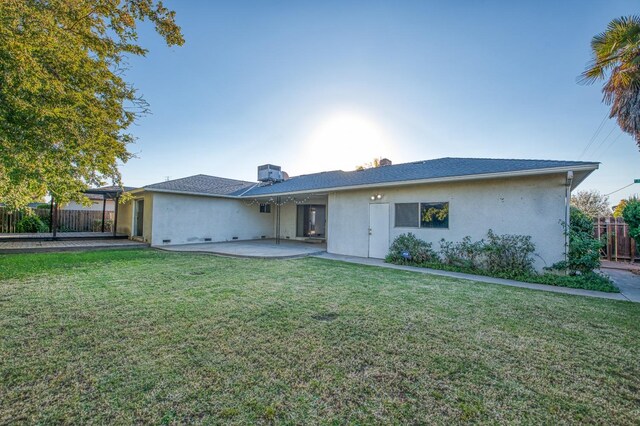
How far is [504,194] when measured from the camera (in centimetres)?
778

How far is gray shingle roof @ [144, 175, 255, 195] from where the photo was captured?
43.0 feet

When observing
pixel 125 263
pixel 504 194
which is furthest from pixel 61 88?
pixel 504 194

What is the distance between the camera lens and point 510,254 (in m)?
7.49

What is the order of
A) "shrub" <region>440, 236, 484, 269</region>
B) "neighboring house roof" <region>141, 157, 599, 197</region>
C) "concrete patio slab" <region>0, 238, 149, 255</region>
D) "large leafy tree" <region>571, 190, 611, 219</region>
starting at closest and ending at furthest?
"neighboring house roof" <region>141, 157, 599, 197</region>, "shrub" <region>440, 236, 484, 269</region>, "concrete patio slab" <region>0, 238, 149, 255</region>, "large leafy tree" <region>571, 190, 611, 219</region>

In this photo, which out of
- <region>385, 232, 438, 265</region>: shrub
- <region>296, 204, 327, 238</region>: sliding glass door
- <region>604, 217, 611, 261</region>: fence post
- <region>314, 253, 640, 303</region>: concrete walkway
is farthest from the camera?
<region>296, 204, 327, 238</region>: sliding glass door

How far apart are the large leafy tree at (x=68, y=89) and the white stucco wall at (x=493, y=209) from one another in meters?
7.68

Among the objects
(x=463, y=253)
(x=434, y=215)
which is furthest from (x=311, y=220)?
(x=463, y=253)

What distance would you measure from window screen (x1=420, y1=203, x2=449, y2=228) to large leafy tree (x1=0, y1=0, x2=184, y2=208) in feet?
26.2

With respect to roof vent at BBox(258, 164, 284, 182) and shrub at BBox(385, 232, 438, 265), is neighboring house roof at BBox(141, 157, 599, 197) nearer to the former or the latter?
roof vent at BBox(258, 164, 284, 182)

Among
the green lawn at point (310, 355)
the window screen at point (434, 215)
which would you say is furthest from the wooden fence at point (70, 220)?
the window screen at point (434, 215)

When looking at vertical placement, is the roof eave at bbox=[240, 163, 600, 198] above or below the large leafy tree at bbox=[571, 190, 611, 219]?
Result: below

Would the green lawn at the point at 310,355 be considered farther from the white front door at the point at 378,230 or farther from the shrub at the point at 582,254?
the white front door at the point at 378,230

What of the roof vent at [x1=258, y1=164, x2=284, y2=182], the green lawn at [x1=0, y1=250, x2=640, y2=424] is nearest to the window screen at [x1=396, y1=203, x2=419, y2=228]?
the green lawn at [x1=0, y1=250, x2=640, y2=424]

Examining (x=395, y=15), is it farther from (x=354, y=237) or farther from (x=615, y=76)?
(x=354, y=237)
